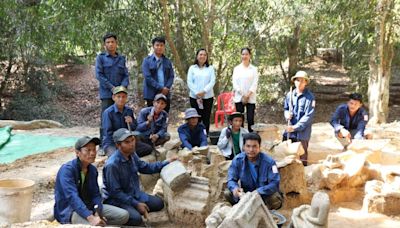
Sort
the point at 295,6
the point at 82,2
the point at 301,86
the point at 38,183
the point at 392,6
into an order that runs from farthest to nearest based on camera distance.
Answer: the point at 295,6
the point at 392,6
the point at 82,2
the point at 301,86
the point at 38,183

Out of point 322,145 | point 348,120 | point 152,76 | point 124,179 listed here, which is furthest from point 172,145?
point 322,145

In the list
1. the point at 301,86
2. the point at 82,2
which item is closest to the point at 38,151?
the point at 82,2

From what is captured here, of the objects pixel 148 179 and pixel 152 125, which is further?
pixel 152 125

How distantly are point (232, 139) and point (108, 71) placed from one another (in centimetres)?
187

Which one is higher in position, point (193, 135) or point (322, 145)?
point (193, 135)

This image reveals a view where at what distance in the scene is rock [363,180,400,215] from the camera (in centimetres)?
465

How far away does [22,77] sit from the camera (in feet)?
43.5

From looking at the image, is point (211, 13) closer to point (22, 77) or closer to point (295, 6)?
point (295, 6)

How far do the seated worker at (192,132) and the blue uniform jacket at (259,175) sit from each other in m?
1.19

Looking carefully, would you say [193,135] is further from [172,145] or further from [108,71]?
[108,71]

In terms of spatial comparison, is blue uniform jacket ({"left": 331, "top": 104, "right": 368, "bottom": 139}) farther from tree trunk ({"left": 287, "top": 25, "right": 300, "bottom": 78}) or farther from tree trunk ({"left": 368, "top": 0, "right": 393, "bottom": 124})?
tree trunk ({"left": 287, "top": 25, "right": 300, "bottom": 78})

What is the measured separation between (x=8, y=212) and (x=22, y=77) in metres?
10.9

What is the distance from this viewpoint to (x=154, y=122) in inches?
221

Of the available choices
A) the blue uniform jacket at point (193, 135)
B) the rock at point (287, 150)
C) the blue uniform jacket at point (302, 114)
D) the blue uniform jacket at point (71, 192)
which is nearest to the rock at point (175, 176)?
the blue uniform jacket at point (71, 192)
